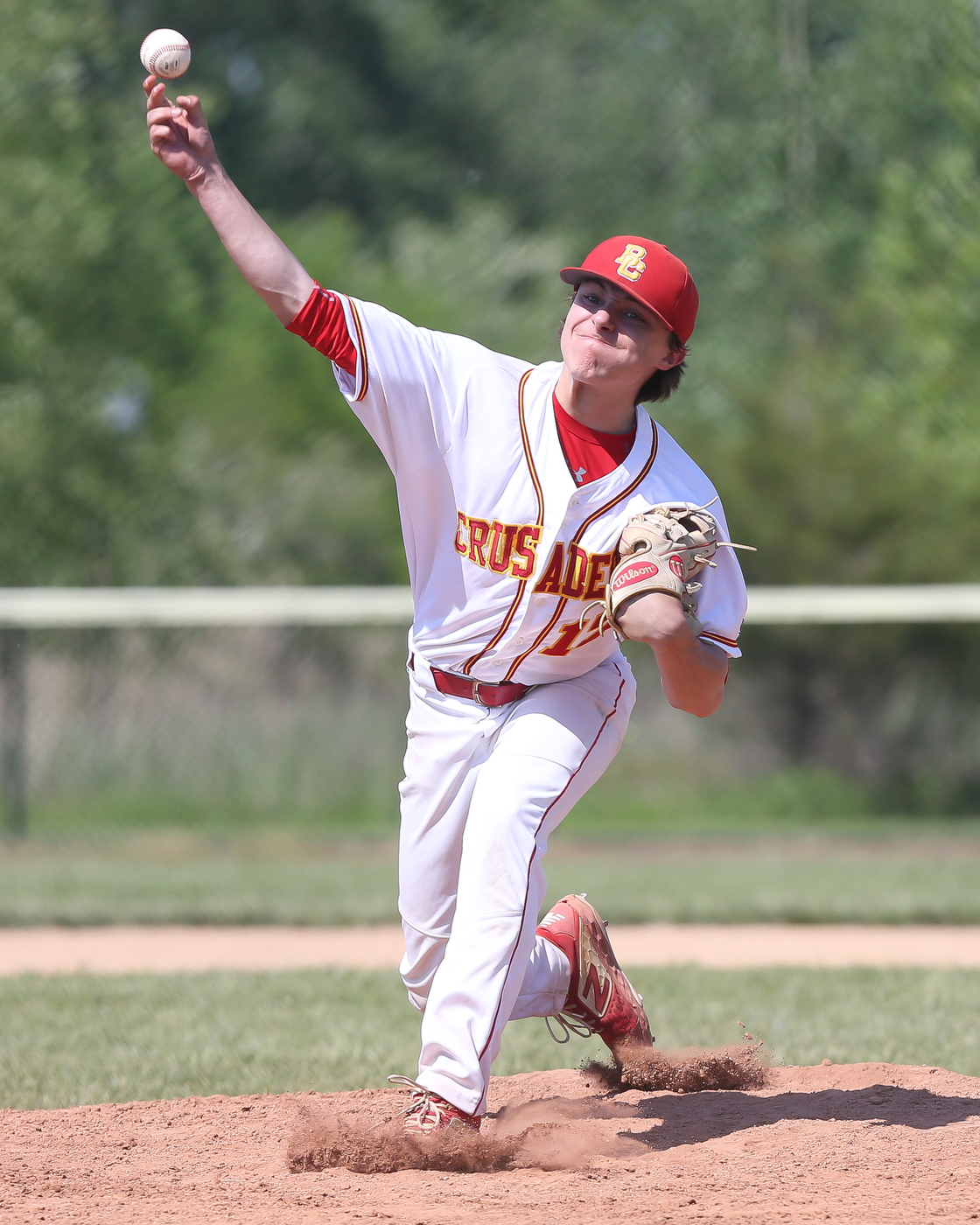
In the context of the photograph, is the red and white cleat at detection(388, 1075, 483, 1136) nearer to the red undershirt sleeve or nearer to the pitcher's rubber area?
the red undershirt sleeve

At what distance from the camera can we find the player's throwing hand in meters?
3.43

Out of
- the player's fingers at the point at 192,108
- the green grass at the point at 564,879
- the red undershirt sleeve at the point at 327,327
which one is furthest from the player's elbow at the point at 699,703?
the green grass at the point at 564,879

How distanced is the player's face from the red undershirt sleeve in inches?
19.6

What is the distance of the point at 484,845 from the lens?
341cm

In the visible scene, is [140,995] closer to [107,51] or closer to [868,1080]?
[868,1080]

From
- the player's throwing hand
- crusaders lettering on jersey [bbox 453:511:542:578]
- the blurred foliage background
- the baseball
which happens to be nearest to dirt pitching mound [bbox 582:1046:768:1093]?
crusaders lettering on jersey [bbox 453:511:542:578]

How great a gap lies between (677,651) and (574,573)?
373 mm

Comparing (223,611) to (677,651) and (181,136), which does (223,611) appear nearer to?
(181,136)

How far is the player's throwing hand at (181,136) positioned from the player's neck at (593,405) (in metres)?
0.96

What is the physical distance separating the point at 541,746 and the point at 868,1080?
1.45 m

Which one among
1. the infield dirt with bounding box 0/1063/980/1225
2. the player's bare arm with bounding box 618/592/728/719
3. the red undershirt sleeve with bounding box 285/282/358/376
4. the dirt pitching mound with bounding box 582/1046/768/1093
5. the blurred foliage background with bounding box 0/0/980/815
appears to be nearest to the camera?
the infield dirt with bounding box 0/1063/980/1225

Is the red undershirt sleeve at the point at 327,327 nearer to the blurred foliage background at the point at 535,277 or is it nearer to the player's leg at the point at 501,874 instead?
the player's leg at the point at 501,874

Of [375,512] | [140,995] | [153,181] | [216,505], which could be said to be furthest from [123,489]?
[140,995]

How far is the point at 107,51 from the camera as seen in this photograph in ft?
62.9
